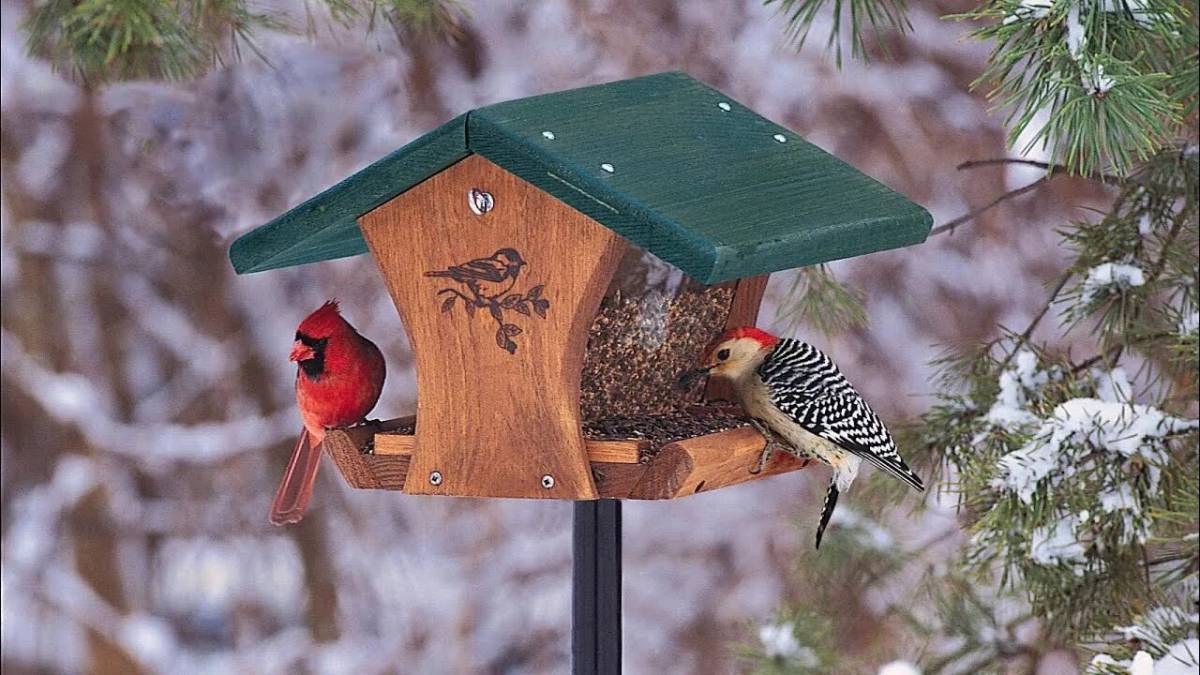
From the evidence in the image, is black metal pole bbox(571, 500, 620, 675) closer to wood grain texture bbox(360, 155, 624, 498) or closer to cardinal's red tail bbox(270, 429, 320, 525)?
wood grain texture bbox(360, 155, 624, 498)

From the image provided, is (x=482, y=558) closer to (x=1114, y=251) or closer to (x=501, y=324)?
(x=1114, y=251)

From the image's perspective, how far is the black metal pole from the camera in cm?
158

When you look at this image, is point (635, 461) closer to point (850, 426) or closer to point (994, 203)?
point (850, 426)

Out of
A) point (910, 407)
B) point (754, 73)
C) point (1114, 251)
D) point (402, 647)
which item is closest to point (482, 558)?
point (402, 647)

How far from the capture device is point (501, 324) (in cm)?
150

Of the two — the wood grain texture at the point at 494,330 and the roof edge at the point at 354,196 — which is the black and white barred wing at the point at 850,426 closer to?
the wood grain texture at the point at 494,330

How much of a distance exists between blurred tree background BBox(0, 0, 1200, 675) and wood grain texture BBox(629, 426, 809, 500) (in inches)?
37.8

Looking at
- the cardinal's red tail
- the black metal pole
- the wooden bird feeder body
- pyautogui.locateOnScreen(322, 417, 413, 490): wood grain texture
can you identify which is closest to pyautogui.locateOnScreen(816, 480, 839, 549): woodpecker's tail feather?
the wooden bird feeder body

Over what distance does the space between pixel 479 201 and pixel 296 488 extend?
0.47 meters

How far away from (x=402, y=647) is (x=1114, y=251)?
6.32ft

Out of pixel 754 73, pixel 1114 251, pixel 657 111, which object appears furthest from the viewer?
pixel 754 73

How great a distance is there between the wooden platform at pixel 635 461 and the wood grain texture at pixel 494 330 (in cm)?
2

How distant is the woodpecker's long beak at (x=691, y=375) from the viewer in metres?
1.68

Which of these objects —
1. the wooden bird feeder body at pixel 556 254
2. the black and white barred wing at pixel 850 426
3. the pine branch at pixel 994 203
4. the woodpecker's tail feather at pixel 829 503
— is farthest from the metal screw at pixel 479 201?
the pine branch at pixel 994 203
